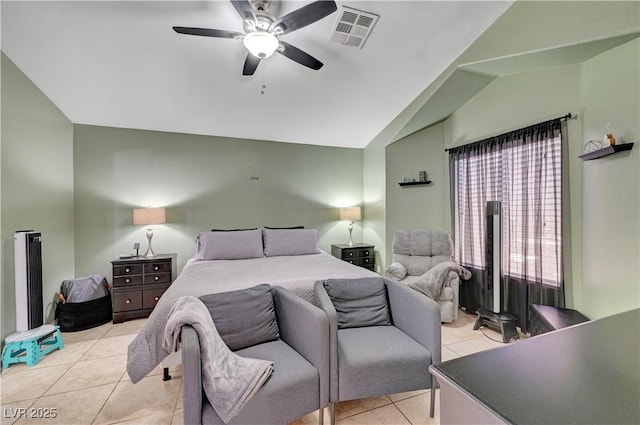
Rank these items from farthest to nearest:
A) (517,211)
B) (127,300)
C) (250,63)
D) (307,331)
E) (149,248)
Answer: (149,248)
(127,300)
(517,211)
(250,63)
(307,331)

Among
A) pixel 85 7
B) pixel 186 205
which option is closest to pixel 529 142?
pixel 85 7

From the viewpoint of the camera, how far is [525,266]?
2.96 meters

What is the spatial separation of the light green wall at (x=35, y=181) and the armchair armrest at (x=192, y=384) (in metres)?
2.33

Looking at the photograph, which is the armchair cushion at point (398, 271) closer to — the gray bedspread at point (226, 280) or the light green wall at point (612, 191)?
the gray bedspread at point (226, 280)

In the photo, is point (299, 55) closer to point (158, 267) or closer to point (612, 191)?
point (612, 191)

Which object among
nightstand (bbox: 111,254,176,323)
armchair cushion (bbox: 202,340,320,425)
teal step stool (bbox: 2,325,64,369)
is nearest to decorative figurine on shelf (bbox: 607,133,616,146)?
armchair cushion (bbox: 202,340,320,425)

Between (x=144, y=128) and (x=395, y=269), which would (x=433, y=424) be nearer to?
(x=395, y=269)

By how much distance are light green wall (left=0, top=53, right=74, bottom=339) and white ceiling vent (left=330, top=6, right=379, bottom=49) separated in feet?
9.54

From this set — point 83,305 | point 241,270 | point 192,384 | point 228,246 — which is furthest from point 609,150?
point 83,305

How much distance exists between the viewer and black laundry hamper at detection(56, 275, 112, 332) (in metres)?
3.11

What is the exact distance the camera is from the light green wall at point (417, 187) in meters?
4.04

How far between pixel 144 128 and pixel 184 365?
3.73m

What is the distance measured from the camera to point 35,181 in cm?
284

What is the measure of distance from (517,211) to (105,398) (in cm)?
413
